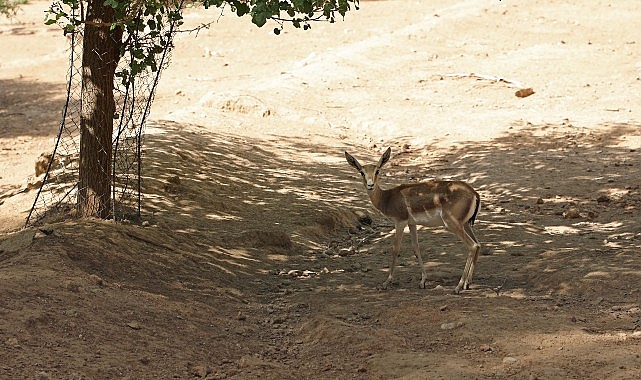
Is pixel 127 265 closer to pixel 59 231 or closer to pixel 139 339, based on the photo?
pixel 59 231

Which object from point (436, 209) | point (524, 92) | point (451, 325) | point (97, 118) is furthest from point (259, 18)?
point (524, 92)

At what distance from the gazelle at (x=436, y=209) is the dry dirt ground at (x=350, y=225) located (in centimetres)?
29

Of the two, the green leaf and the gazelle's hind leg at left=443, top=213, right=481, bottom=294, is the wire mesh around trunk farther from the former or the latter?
the gazelle's hind leg at left=443, top=213, right=481, bottom=294

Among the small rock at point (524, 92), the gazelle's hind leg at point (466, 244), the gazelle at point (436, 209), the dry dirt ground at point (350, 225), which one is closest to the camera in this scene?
the dry dirt ground at point (350, 225)

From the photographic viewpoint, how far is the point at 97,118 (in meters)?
8.92

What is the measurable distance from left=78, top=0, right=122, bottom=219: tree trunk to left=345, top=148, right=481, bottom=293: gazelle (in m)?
2.41

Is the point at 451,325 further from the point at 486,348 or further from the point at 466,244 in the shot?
the point at 466,244

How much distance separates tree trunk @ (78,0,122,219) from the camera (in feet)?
28.8

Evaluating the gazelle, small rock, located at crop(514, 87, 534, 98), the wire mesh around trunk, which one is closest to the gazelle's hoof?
the gazelle

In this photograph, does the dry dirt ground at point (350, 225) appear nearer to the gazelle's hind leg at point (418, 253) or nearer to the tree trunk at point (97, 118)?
the gazelle's hind leg at point (418, 253)

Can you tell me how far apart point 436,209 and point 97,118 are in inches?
132

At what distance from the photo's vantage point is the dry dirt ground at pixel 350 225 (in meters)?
6.36

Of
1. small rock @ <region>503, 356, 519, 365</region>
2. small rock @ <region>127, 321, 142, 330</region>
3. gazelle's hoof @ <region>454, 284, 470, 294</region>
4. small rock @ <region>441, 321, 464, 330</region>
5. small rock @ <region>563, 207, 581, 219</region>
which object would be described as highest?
small rock @ <region>503, 356, 519, 365</region>

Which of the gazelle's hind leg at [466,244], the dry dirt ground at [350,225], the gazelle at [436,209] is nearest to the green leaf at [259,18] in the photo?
the gazelle at [436,209]
